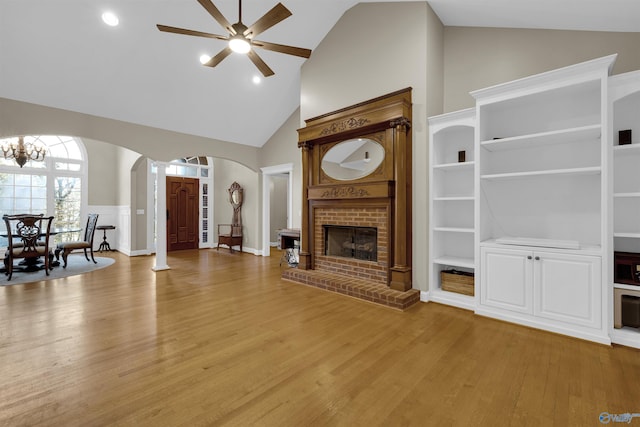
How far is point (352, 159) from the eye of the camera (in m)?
4.29

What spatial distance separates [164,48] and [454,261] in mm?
5141

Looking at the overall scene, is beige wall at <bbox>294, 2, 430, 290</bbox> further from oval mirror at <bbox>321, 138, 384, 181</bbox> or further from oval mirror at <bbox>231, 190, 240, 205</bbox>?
oval mirror at <bbox>231, 190, 240, 205</bbox>

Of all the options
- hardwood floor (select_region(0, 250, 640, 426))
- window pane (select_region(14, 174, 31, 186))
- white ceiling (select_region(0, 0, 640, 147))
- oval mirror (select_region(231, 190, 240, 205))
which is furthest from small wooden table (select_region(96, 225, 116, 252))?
hardwood floor (select_region(0, 250, 640, 426))

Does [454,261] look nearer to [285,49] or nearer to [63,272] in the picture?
[285,49]

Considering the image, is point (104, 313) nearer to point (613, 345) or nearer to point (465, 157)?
point (465, 157)

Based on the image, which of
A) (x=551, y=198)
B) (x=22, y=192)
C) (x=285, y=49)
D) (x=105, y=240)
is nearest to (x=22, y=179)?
(x=22, y=192)

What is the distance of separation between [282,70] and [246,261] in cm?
407

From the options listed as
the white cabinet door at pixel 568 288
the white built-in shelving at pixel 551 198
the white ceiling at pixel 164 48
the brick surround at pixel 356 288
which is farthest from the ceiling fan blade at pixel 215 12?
the white cabinet door at pixel 568 288

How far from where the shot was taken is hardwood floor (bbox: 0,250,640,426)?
64.6 inches

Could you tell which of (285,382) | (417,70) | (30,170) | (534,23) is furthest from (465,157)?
(30,170)

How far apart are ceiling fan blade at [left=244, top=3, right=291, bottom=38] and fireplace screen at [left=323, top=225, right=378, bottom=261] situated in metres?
2.78

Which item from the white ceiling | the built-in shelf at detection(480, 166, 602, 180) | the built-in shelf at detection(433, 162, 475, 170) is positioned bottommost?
the built-in shelf at detection(480, 166, 602, 180)

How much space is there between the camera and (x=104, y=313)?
322cm

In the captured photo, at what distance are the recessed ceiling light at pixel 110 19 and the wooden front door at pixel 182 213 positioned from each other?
4543 millimetres
